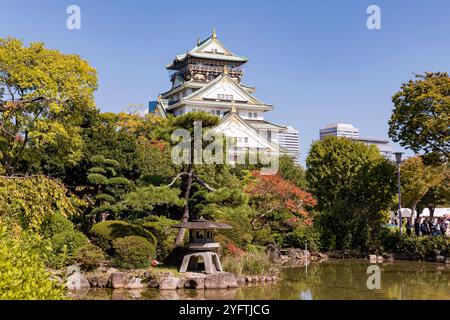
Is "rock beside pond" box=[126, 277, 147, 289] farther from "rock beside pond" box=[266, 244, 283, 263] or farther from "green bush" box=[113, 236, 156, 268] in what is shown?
"rock beside pond" box=[266, 244, 283, 263]

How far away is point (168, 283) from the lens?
35.8 feet

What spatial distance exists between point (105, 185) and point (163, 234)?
2.74 m

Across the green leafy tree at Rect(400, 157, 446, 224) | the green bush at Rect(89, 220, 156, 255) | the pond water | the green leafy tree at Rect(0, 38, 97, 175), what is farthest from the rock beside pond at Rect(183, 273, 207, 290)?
the green leafy tree at Rect(400, 157, 446, 224)

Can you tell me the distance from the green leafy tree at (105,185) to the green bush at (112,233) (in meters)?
1.28

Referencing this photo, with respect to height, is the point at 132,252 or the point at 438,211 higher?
the point at 438,211

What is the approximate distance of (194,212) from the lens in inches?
558

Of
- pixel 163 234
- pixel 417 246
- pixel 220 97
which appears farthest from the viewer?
pixel 220 97

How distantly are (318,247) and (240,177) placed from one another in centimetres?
386

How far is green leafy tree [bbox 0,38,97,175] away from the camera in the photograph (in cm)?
1306

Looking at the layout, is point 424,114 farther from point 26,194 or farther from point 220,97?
point 220,97

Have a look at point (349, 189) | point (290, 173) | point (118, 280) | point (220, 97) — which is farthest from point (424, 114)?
point (220, 97)

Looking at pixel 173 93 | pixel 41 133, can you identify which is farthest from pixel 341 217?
pixel 173 93

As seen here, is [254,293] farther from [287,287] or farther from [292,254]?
[292,254]

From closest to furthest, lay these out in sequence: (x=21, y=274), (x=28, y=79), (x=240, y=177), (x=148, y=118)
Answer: (x=21, y=274)
(x=28, y=79)
(x=240, y=177)
(x=148, y=118)
